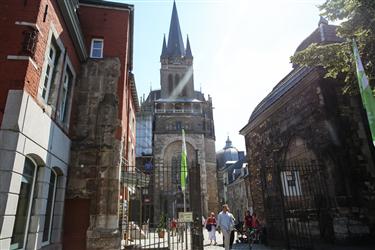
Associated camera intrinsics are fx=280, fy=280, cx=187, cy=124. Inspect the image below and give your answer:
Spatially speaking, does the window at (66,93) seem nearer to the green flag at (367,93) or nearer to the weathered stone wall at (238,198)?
the green flag at (367,93)

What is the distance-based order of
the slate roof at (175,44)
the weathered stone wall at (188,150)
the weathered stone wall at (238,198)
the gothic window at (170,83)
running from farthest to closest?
the slate roof at (175,44), the gothic window at (170,83), the weathered stone wall at (238,198), the weathered stone wall at (188,150)

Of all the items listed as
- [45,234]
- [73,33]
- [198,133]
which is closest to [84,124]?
[73,33]

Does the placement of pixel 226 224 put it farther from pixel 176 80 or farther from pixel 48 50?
pixel 176 80

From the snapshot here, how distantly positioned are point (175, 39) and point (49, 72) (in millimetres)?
46321

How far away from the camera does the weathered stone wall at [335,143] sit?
962cm

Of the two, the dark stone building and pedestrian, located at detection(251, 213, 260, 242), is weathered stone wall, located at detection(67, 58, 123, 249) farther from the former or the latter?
pedestrian, located at detection(251, 213, 260, 242)

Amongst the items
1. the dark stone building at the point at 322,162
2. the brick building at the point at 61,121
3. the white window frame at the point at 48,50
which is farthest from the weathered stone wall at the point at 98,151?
the dark stone building at the point at 322,162

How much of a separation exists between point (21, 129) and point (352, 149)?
34.7 feet

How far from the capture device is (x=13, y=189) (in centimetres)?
533

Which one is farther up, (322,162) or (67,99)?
(67,99)

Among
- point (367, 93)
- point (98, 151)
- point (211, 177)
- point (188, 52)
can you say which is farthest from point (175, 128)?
point (367, 93)

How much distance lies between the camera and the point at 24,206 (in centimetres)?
630

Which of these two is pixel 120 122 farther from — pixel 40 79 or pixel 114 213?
pixel 40 79

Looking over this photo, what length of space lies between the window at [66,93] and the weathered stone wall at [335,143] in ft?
29.9
